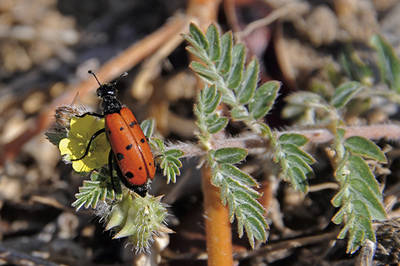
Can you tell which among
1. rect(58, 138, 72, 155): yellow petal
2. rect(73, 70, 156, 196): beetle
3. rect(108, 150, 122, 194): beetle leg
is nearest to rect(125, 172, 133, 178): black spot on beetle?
rect(73, 70, 156, 196): beetle

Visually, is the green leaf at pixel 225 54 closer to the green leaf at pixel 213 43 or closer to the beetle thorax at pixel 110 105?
the green leaf at pixel 213 43

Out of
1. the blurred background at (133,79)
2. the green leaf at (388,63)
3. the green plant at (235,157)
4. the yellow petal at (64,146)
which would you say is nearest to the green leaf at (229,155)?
the green plant at (235,157)

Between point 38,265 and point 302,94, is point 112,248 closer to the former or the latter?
point 38,265

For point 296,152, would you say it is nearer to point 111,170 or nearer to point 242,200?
point 242,200

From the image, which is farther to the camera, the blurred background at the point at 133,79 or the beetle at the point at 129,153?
the blurred background at the point at 133,79

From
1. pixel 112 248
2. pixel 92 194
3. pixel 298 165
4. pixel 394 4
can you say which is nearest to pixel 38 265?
pixel 112 248

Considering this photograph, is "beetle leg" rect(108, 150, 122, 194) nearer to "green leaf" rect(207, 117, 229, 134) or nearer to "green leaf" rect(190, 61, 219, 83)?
Result: "green leaf" rect(207, 117, 229, 134)

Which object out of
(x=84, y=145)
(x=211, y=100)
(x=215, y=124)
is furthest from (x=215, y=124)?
(x=84, y=145)
